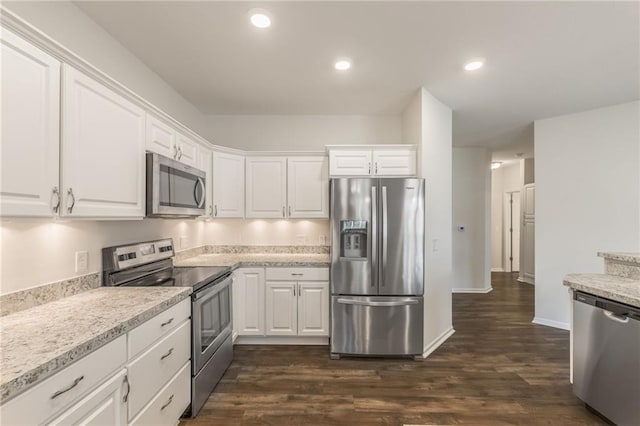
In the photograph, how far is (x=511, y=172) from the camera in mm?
7109

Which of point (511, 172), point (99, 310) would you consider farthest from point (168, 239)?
point (511, 172)

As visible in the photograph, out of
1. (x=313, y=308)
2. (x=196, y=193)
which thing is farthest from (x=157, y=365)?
(x=313, y=308)

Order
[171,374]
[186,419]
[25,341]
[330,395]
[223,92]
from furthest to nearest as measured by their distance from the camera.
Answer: [223,92], [330,395], [186,419], [171,374], [25,341]

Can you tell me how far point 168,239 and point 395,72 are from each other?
279 centimetres

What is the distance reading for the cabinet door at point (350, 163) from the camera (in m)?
3.19

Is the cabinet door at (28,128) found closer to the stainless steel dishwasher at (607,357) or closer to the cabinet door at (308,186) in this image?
the cabinet door at (308,186)

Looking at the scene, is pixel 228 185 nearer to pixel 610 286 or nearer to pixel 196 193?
pixel 196 193

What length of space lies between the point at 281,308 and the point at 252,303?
1.10 feet

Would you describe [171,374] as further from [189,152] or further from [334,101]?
[334,101]

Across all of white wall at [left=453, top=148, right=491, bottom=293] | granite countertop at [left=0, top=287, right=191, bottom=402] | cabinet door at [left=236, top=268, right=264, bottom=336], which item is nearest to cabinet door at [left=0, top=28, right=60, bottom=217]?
granite countertop at [left=0, top=287, right=191, bottom=402]

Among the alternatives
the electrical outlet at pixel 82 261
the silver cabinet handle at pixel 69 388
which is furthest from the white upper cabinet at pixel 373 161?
the silver cabinet handle at pixel 69 388

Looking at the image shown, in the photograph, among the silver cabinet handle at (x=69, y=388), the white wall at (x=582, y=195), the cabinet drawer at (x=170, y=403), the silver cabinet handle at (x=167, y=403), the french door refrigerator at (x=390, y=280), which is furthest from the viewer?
the white wall at (x=582, y=195)

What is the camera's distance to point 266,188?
11.4 ft

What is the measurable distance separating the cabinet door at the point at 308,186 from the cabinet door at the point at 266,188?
0.34ft
